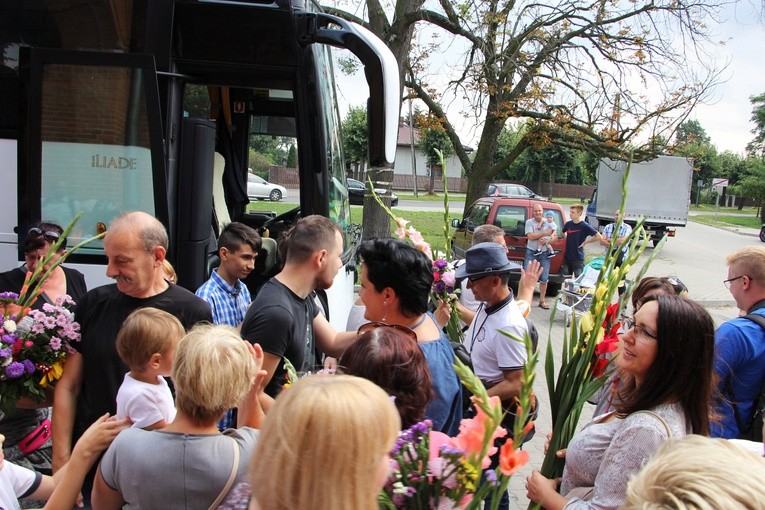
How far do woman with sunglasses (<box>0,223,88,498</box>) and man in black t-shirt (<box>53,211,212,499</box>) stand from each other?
0.19 meters

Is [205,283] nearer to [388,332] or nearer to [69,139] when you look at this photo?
[69,139]

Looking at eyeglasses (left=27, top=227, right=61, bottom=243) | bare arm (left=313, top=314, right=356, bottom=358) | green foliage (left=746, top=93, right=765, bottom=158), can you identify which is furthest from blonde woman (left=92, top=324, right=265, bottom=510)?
green foliage (left=746, top=93, right=765, bottom=158)

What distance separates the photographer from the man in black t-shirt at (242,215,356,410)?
9.46 ft

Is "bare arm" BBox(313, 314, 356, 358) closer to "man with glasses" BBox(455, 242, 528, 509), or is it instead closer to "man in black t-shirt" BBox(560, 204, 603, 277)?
"man with glasses" BBox(455, 242, 528, 509)

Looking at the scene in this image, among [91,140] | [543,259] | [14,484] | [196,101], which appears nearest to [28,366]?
[14,484]

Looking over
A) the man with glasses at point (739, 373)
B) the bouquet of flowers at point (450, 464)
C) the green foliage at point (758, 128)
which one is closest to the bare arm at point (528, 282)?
the man with glasses at point (739, 373)

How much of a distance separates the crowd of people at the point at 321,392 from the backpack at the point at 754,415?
0.01 meters

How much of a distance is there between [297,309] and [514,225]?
34.5 ft

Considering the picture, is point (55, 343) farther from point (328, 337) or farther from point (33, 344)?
point (328, 337)

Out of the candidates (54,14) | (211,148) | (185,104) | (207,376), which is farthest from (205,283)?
(207,376)

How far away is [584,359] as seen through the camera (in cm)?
247

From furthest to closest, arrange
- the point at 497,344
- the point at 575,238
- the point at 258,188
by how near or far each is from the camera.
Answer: the point at 575,238, the point at 258,188, the point at 497,344

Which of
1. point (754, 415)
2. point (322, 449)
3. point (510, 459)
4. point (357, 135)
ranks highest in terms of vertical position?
point (357, 135)

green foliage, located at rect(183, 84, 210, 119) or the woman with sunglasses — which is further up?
green foliage, located at rect(183, 84, 210, 119)
